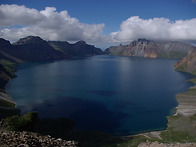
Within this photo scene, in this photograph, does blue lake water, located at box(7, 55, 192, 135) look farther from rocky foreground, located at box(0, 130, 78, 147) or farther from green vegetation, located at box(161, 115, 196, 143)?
rocky foreground, located at box(0, 130, 78, 147)

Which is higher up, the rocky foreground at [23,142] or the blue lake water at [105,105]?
the rocky foreground at [23,142]

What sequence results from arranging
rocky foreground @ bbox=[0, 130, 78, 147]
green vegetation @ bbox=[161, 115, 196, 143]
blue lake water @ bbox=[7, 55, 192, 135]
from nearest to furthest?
rocky foreground @ bbox=[0, 130, 78, 147], green vegetation @ bbox=[161, 115, 196, 143], blue lake water @ bbox=[7, 55, 192, 135]

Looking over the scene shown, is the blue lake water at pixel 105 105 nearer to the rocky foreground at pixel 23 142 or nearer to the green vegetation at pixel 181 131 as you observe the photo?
the green vegetation at pixel 181 131

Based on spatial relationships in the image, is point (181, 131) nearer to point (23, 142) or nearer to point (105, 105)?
point (105, 105)

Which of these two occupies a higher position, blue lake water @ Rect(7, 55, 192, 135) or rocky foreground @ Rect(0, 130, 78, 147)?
rocky foreground @ Rect(0, 130, 78, 147)

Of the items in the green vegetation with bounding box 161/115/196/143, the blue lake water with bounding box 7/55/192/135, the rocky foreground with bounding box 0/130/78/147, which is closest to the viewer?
the rocky foreground with bounding box 0/130/78/147

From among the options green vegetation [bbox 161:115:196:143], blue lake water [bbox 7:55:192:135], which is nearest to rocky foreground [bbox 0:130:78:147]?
green vegetation [bbox 161:115:196:143]

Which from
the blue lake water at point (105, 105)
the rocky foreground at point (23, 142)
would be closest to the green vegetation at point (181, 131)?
the blue lake water at point (105, 105)

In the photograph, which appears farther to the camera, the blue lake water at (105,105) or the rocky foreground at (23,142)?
the blue lake water at (105,105)

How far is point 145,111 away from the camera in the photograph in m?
78.3

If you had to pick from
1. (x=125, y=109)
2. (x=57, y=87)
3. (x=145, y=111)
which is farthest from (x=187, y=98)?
(x=57, y=87)

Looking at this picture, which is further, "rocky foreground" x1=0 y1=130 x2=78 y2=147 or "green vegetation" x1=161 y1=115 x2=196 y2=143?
"green vegetation" x1=161 y1=115 x2=196 y2=143

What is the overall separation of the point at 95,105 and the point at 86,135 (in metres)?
30.8

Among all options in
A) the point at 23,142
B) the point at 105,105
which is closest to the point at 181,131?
the point at 105,105
